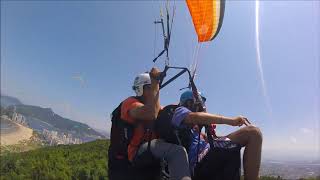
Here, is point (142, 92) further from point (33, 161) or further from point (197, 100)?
point (33, 161)

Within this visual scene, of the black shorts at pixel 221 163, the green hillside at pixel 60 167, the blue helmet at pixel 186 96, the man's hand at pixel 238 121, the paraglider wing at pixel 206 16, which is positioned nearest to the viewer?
the man's hand at pixel 238 121

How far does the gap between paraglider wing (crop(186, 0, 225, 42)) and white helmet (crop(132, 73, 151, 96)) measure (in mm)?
1615

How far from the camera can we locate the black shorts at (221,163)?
487cm

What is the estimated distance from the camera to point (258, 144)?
15.1ft

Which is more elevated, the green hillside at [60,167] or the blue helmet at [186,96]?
the blue helmet at [186,96]

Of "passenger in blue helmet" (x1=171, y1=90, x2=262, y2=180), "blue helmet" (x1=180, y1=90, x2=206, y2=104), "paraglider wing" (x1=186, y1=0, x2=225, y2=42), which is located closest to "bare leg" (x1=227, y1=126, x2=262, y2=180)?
"passenger in blue helmet" (x1=171, y1=90, x2=262, y2=180)

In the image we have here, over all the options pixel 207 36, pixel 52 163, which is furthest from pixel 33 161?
pixel 207 36

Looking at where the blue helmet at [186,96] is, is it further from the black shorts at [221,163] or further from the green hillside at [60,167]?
the green hillside at [60,167]

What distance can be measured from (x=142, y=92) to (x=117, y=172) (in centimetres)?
115

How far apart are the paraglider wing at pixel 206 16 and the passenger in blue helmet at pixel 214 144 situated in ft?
4.36

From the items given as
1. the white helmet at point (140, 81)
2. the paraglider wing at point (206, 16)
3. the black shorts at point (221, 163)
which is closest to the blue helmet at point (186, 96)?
the white helmet at point (140, 81)

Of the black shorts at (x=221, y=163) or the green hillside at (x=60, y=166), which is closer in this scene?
the black shorts at (x=221, y=163)

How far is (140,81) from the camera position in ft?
16.3

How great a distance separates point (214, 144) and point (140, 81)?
1.28 meters
